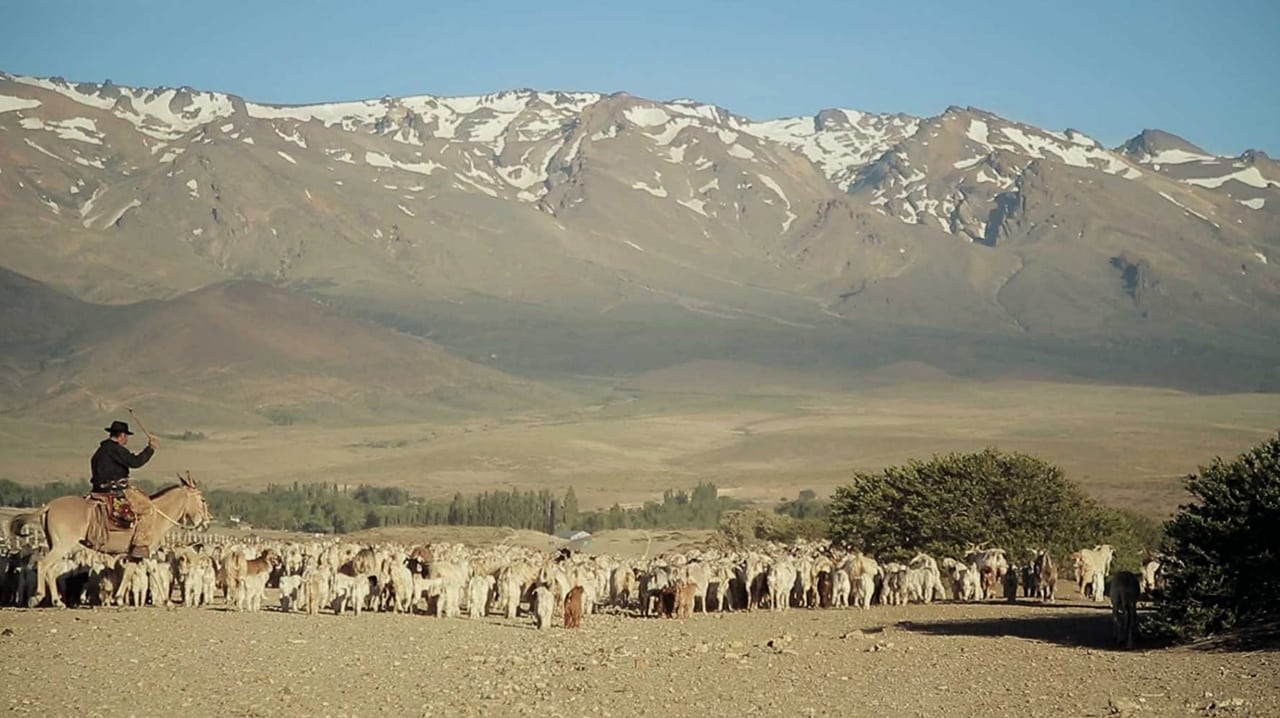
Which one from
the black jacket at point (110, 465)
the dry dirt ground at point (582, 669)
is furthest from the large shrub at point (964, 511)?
the black jacket at point (110, 465)

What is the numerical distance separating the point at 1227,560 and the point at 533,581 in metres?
13.4

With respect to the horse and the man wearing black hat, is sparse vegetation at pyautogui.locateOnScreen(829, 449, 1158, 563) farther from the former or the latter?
the man wearing black hat

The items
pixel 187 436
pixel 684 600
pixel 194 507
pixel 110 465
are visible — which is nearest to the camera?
pixel 110 465

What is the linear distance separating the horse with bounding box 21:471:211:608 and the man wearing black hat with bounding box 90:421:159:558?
19 centimetres

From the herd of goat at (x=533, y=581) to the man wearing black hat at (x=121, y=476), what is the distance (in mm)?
1838

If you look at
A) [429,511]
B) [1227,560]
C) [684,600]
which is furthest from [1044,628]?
[429,511]

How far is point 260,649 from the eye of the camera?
2545 centimetres

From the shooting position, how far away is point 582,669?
25.0 meters

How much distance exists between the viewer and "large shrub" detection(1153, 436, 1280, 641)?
88.1ft

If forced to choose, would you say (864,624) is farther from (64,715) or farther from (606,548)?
(606,548)

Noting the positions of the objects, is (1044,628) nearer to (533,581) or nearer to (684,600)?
(684,600)

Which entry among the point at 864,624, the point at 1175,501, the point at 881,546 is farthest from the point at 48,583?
the point at 1175,501

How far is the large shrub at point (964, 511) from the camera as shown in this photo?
45.7m

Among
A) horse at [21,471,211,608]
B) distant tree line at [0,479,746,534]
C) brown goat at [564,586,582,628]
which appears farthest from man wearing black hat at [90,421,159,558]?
distant tree line at [0,479,746,534]
